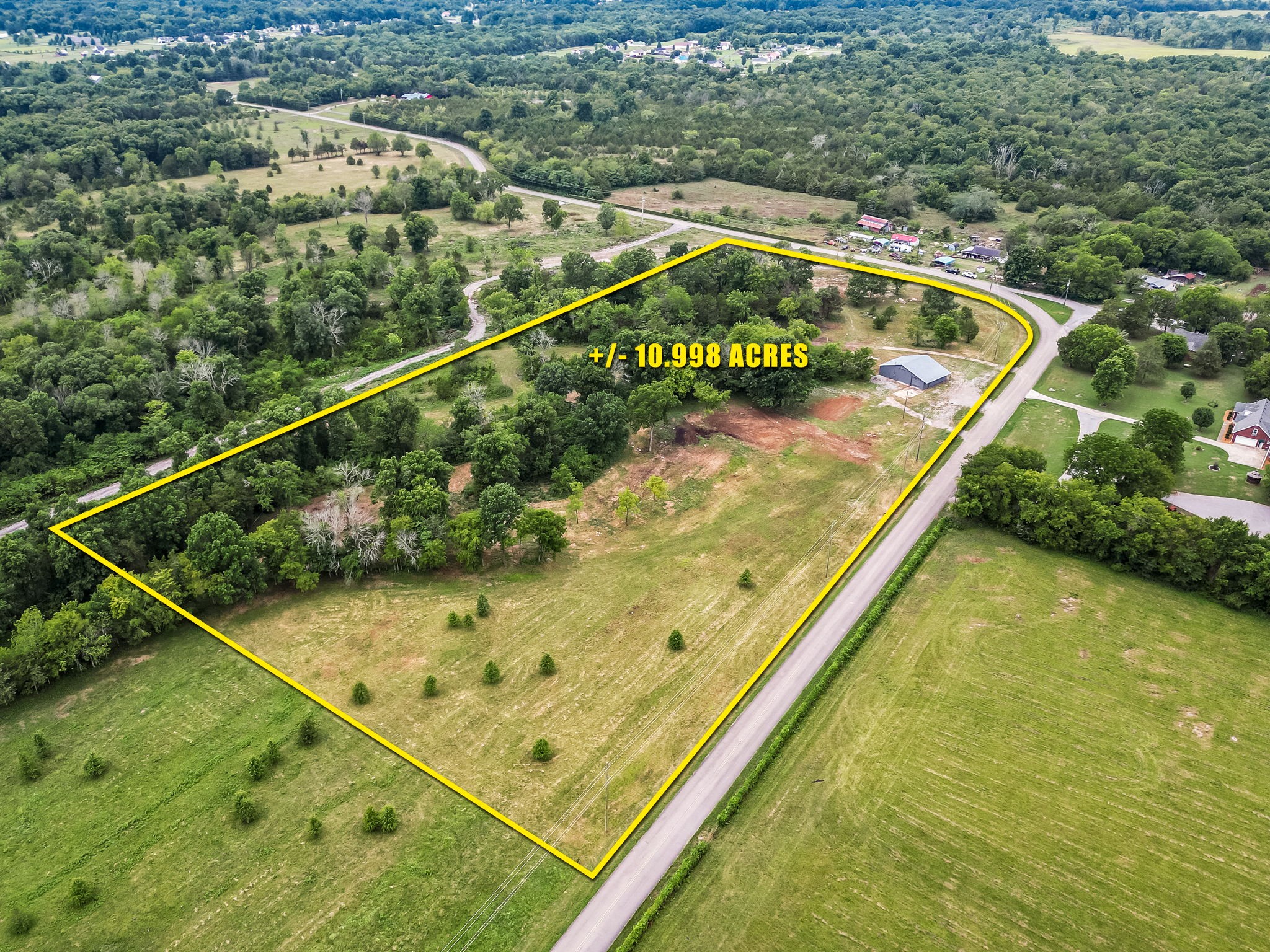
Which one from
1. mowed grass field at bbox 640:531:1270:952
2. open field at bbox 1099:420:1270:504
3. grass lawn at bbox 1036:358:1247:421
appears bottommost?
mowed grass field at bbox 640:531:1270:952

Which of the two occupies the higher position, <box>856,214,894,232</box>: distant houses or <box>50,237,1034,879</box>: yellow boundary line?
<box>856,214,894,232</box>: distant houses

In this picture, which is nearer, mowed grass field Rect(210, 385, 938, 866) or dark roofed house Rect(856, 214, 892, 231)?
mowed grass field Rect(210, 385, 938, 866)

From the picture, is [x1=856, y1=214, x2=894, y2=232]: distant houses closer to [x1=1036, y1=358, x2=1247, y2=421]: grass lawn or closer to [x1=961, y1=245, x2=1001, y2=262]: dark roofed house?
[x1=961, y1=245, x2=1001, y2=262]: dark roofed house

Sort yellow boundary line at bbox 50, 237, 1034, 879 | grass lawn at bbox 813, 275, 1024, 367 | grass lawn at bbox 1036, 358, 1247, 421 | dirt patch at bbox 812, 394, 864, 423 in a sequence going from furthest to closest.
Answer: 1. grass lawn at bbox 813, 275, 1024, 367
2. grass lawn at bbox 1036, 358, 1247, 421
3. dirt patch at bbox 812, 394, 864, 423
4. yellow boundary line at bbox 50, 237, 1034, 879

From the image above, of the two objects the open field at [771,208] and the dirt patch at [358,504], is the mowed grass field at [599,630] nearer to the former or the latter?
the dirt patch at [358,504]

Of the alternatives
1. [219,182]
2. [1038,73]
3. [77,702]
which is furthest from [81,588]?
[1038,73]

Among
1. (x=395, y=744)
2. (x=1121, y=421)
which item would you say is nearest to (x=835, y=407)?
(x=1121, y=421)

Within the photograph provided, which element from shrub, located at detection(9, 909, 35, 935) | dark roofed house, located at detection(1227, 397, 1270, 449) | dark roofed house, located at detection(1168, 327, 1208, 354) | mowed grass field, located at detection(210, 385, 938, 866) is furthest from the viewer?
dark roofed house, located at detection(1168, 327, 1208, 354)

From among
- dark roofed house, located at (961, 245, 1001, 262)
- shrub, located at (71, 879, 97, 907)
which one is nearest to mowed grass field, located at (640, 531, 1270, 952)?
shrub, located at (71, 879, 97, 907)
